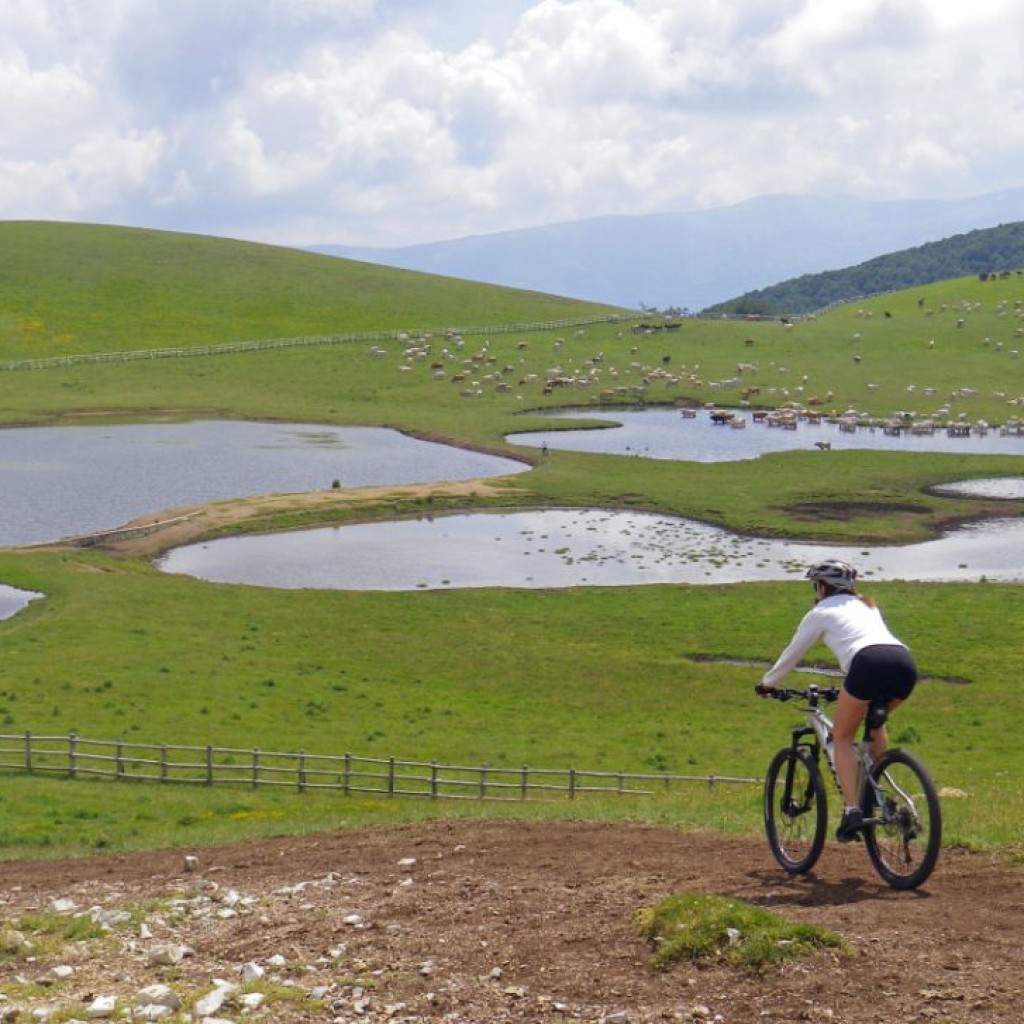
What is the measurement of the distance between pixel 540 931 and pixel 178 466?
8757cm

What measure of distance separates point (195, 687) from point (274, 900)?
3005 cm

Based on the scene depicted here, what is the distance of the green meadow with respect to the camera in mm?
33250

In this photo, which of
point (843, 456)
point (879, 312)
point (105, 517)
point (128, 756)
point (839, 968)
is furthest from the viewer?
point (879, 312)

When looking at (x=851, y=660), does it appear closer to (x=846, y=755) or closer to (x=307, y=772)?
(x=846, y=755)

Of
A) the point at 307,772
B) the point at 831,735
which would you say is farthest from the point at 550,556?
the point at 831,735

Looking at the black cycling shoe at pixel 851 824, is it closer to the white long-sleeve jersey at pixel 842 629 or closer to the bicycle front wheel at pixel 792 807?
the bicycle front wheel at pixel 792 807

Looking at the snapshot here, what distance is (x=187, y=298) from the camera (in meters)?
169

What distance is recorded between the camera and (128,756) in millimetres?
36906

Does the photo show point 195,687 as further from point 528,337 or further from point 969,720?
point 528,337

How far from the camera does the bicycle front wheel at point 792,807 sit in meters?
15.1

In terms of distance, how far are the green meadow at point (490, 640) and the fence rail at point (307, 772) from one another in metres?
0.64

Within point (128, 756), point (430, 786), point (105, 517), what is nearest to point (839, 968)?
point (430, 786)

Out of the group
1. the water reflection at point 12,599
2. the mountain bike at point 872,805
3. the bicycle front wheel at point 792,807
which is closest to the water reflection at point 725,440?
the water reflection at point 12,599

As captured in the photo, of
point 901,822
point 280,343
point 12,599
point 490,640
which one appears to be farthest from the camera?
point 280,343
